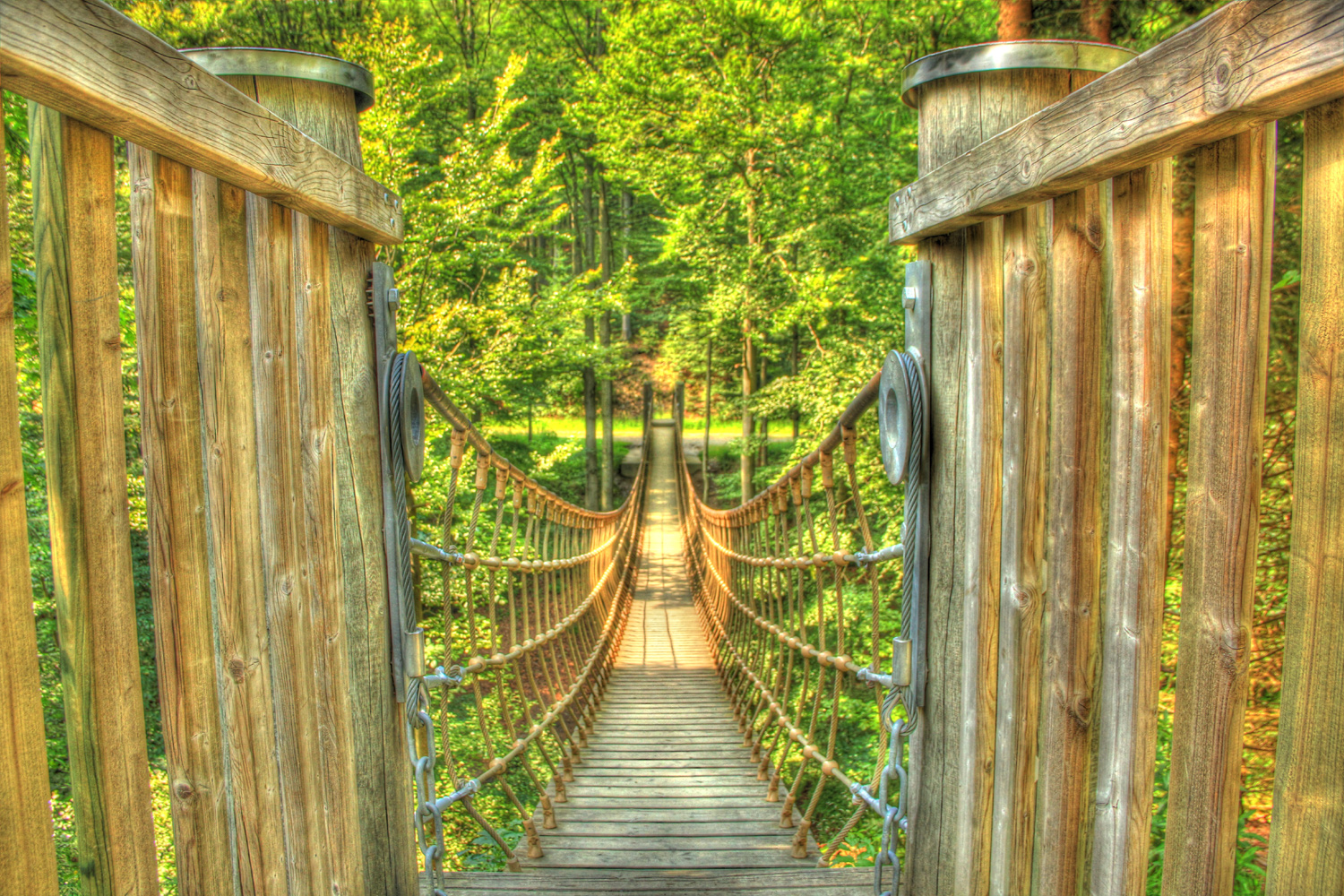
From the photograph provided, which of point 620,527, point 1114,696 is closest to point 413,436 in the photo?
Result: point 1114,696

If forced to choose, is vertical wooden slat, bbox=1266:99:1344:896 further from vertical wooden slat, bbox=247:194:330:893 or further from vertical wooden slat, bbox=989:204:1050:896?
vertical wooden slat, bbox=247:194:330:893

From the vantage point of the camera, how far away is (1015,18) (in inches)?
170

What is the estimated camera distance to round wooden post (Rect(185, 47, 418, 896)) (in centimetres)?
105

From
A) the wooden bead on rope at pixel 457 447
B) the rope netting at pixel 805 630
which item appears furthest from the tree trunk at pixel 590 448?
the wooden bead on rope at pixel 457 447

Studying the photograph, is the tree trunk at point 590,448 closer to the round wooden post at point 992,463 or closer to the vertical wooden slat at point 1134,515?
the round wooden post at point 992,463

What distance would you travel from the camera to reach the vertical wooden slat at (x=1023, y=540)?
42.5 inches

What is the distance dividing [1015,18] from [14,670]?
5.06 meters

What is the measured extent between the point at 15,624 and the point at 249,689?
346mm

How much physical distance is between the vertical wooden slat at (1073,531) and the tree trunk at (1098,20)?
140 inches

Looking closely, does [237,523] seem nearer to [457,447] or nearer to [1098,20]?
[457,447]

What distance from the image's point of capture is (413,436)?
1351 mm

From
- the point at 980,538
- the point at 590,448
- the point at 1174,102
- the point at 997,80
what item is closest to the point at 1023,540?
the point at 980,538

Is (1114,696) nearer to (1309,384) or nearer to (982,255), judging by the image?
(1309,384)

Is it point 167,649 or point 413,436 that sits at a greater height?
point 413,436
